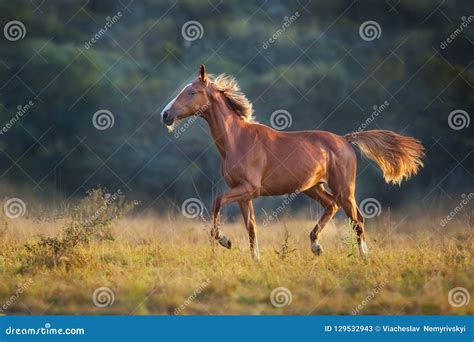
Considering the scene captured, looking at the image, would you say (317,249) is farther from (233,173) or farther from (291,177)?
(233,173)

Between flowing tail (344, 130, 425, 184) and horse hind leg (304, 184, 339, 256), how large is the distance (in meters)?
0.83

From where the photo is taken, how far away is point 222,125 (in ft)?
33.4

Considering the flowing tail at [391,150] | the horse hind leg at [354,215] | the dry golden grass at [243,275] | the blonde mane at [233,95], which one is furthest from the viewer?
the flowing tail at [391,150]

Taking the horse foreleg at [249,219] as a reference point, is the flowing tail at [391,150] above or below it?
above

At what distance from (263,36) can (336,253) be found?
10.8m

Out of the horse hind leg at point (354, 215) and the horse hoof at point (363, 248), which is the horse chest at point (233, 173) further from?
the horse hoof at point (363, 248)

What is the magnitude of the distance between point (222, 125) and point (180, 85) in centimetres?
976

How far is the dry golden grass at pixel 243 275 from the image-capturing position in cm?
791

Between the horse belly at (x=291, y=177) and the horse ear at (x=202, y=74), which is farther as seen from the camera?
the horse belly at (x=291, y=177)

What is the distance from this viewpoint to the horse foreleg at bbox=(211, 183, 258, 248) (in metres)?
9.36

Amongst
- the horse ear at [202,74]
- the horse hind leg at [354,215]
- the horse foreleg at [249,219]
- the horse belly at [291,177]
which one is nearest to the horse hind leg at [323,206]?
the horse hind leg at [354,215]

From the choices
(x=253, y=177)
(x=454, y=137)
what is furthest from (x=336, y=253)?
(x=454, y=137)

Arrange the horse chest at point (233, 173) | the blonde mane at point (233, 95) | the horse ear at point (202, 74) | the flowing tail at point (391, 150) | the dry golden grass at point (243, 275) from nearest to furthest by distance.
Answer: the dry golden grass at point (243, 275)
the horse chest at point (233, 173)
the horse ear at point (202, 74)
the blonde mane at point (233, 95)
the flowing tail at point (391, 150)

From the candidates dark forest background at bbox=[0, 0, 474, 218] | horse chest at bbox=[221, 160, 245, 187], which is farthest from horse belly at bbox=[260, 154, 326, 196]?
dark forest background at bbox=[0, 0, 474, 218]
